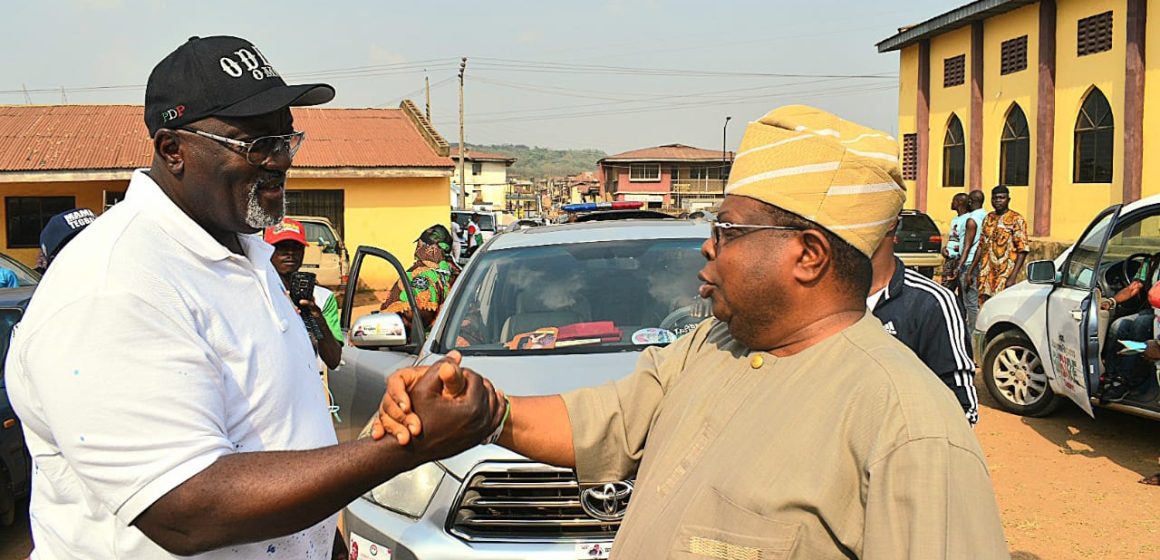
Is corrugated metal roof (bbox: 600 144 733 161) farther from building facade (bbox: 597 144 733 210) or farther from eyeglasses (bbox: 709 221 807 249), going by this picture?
eyeglasses (bbox: 709 221 807 249)

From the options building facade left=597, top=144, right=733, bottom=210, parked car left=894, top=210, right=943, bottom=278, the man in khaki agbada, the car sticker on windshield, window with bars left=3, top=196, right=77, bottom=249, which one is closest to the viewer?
the man in khaki agbada

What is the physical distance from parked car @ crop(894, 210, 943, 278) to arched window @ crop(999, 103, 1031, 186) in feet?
15.1

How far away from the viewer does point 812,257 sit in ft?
6.00

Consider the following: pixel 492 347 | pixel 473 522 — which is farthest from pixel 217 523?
pixel 492 347

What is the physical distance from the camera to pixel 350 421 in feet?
15.6

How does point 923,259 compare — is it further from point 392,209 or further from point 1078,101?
point 392,209

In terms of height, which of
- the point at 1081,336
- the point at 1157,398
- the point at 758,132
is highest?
the point at 758,132

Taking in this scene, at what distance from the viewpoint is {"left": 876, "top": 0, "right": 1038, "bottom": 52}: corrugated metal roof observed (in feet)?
70.0

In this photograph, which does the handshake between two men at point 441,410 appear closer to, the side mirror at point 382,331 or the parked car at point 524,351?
the parked car at point 524,351

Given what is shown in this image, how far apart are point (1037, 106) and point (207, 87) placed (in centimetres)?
2176

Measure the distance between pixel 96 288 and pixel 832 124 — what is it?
138 centimetres

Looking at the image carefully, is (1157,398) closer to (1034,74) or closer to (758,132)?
(758,132)

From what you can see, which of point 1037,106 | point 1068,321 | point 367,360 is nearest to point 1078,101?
point 1037,106

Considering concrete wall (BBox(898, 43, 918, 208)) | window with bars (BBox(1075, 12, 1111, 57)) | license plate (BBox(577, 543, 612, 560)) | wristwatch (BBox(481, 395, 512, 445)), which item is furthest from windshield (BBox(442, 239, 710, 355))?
concrete wall (BBox(898, 43, 918, 208))
